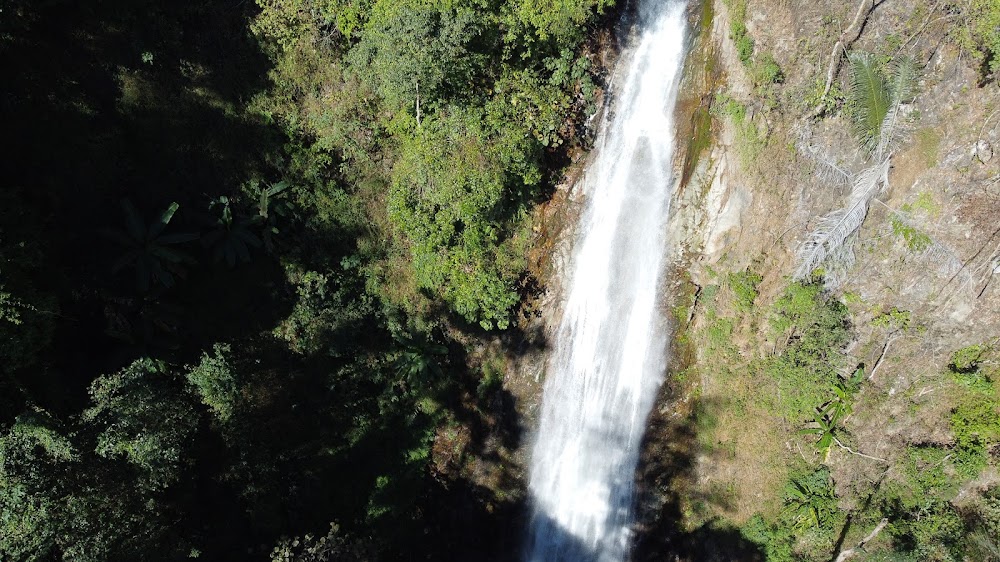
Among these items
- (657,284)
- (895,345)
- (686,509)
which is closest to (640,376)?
(657,284)

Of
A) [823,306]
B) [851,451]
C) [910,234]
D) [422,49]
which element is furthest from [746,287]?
[422,49]

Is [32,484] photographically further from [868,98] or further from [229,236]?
[868,98]

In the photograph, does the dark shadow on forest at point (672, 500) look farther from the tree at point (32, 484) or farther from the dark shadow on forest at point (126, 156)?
the tree at point (32, 484)

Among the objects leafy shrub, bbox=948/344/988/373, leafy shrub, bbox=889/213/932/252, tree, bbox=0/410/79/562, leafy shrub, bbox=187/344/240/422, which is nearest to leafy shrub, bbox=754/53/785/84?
leafy shrub, bbox=889/213/932/252

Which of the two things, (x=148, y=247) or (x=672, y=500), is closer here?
(x=148, y=247)

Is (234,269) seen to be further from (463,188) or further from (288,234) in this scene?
(463,188)

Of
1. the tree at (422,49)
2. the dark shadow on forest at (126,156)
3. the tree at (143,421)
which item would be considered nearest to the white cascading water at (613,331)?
the tree at (422,49)

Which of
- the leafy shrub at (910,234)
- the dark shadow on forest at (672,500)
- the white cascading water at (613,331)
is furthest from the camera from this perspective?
the white cascading water at (613,331)
